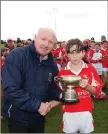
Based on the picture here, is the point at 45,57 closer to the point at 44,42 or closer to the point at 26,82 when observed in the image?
the point at 44,42

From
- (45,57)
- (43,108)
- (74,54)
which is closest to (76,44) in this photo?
(74,54)

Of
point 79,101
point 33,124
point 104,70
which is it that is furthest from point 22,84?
point 104,70

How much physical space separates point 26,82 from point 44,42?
→ 45cm

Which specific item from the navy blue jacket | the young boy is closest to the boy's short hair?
the young boy

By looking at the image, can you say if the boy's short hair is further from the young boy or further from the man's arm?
the man's arm

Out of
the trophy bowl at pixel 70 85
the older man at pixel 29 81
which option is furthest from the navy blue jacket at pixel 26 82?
the trophy bowl at pixel 70 85

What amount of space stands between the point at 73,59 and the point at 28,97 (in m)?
0.89

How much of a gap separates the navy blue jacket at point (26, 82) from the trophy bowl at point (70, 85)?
0.50ft

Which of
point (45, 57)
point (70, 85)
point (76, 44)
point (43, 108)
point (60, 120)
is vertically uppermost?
point (76, 44)

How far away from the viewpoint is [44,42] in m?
3.12

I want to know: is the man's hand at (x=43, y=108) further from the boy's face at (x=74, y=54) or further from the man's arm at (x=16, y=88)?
the boy's face at (x=74, y=54)

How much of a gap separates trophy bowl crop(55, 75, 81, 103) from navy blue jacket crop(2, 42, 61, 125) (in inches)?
6.0

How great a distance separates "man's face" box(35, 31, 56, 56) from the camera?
10.3 ft

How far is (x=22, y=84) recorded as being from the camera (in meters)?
3.13
